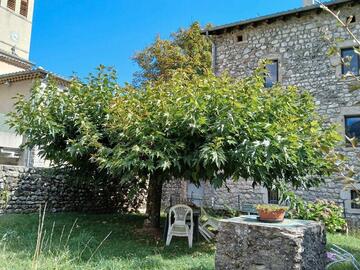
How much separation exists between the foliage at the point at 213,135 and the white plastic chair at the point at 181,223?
93 cm

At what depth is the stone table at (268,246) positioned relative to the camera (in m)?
4.22

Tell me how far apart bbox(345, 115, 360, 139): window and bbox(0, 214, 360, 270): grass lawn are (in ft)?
11.9

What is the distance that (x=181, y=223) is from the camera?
705 cm

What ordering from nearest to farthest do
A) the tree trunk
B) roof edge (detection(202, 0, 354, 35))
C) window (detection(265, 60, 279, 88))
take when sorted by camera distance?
1. the tree trunk
2. roof edge (detection(202, 0, 354, 35))
3. window (detection(265, 60, 279, 88))

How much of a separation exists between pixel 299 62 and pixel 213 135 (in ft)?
26.1

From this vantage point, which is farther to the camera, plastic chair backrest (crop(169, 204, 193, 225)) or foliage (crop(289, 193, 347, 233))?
foliage (crop(289, 193, 347, 233))

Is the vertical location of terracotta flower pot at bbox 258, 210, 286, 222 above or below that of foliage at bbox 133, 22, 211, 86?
→ below

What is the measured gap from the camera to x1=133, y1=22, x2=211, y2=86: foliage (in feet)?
66.9

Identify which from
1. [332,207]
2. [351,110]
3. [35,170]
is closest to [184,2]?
[351,110]

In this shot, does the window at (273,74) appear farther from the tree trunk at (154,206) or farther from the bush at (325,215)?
the tree trunk at (154,206)

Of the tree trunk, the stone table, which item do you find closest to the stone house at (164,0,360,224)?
the tree trunk

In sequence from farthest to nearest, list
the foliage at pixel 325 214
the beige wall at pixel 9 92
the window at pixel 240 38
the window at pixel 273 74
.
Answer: the beige wall at pixel 9 92
the window at pixel 240 38
the window at pixel 273 74
the foliage at pixel 325 214

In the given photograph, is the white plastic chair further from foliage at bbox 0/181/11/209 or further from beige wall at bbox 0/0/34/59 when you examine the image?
beige wall at bbox 0/0/34/59

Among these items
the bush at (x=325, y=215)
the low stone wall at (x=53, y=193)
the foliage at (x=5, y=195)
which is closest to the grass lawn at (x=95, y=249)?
the foliage at (x=5, y=195)
